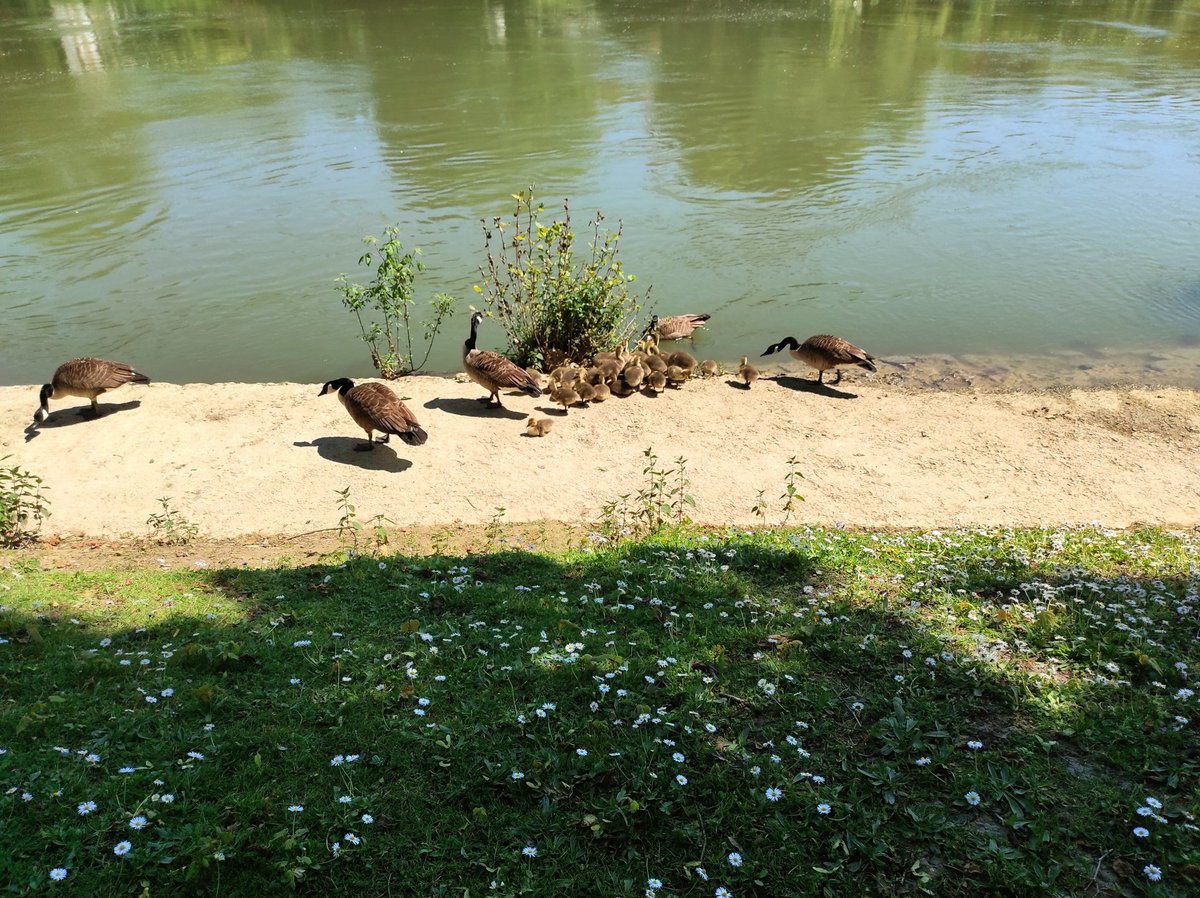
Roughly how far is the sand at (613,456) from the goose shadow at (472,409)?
0.04 m

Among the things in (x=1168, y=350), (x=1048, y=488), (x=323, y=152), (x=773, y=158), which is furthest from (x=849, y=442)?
(x=323, y=152)

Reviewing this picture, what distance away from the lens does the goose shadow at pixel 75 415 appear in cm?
1066

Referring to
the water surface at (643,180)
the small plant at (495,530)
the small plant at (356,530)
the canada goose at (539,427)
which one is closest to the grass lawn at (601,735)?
the small plant at (356,530)

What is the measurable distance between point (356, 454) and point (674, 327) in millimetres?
5671

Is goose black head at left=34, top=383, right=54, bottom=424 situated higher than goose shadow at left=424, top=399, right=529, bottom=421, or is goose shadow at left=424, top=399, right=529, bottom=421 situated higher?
goose black head at left=34, top=383, right=54, bottom=424

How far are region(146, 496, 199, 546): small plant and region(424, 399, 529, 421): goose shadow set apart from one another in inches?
141

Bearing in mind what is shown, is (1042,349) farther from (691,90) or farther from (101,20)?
(101,20)

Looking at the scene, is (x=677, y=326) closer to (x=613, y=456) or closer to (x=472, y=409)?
(x=472, y=409)

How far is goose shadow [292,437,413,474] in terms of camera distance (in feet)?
31.8

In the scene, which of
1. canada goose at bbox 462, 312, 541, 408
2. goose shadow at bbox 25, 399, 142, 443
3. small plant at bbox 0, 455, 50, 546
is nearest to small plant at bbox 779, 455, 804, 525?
canada goose at bbox 462, 312, 541, 408

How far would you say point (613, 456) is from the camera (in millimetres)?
9922

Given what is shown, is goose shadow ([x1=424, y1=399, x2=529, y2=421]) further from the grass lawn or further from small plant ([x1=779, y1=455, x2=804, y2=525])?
the grass lawn

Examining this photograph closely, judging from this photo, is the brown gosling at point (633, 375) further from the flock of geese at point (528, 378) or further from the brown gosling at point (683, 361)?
the brown gosling at point (683, 361)

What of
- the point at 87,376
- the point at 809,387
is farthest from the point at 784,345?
the point at 87,376
